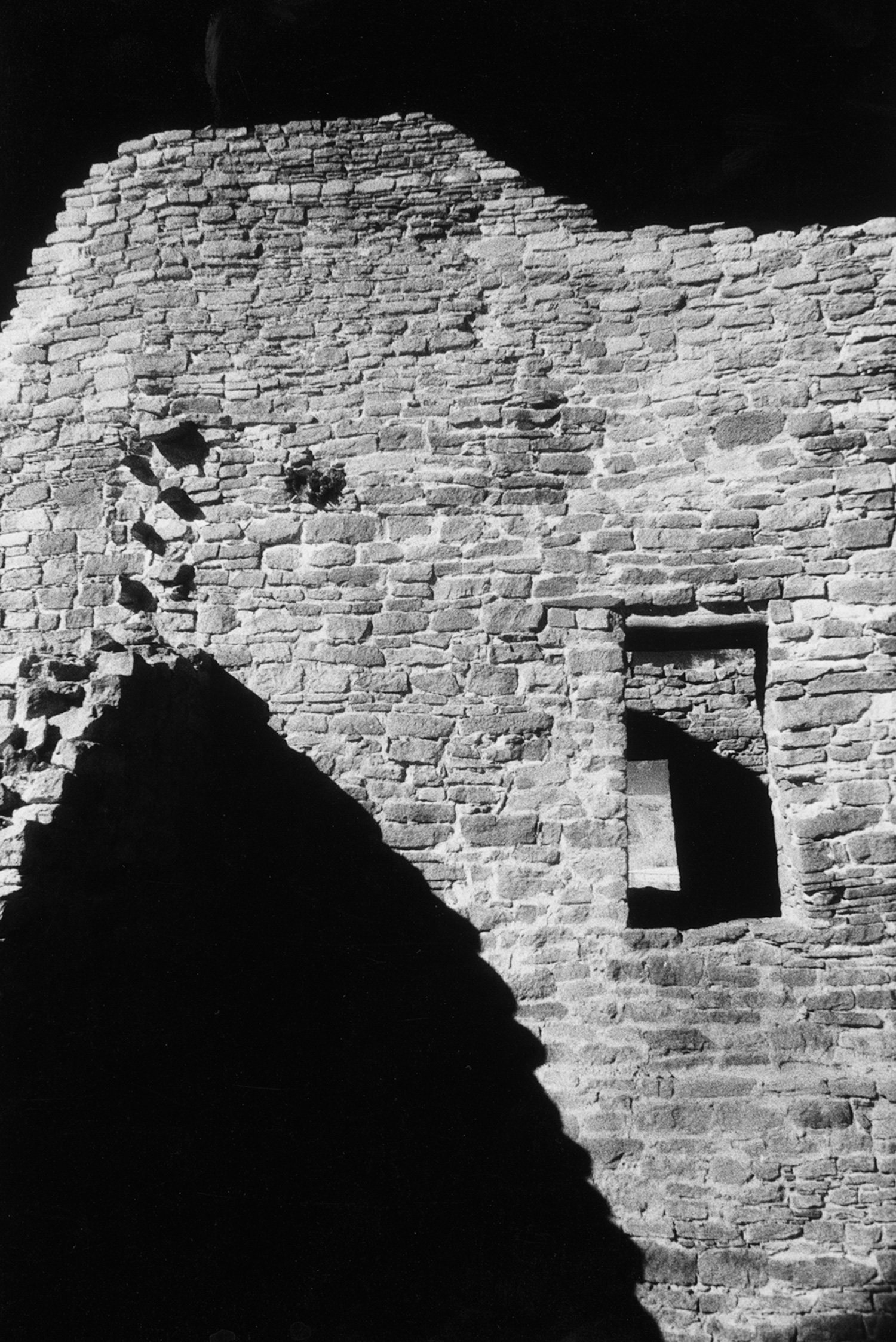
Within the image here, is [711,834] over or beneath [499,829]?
over

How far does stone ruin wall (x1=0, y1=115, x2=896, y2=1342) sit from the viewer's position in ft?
11.9

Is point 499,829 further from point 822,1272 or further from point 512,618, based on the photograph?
point 822,1272

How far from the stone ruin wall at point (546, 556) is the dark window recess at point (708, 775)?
2.19 meters

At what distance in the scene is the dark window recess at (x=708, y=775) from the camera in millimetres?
6285

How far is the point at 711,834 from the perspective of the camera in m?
6.41

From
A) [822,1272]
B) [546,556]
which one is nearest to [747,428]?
[546,556]

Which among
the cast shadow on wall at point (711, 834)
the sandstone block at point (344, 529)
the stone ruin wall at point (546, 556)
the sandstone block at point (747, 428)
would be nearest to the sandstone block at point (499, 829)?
the stone ruin wall at point (546, 556)

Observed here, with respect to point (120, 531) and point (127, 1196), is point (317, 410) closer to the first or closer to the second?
point (120, 531)

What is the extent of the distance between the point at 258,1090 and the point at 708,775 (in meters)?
3.82

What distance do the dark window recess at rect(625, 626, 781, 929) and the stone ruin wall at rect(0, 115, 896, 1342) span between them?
2.19 meters

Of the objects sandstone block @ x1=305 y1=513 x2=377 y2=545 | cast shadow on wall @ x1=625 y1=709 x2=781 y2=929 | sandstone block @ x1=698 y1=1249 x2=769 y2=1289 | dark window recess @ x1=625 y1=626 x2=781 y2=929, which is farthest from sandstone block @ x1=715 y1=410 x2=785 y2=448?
sandstone block @ x1=698 y1=1249 x2=769 y2=1289

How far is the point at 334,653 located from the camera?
4.28 meters

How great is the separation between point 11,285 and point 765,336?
6.08 metres

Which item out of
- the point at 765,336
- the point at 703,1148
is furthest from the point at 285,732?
the point at 765,336
